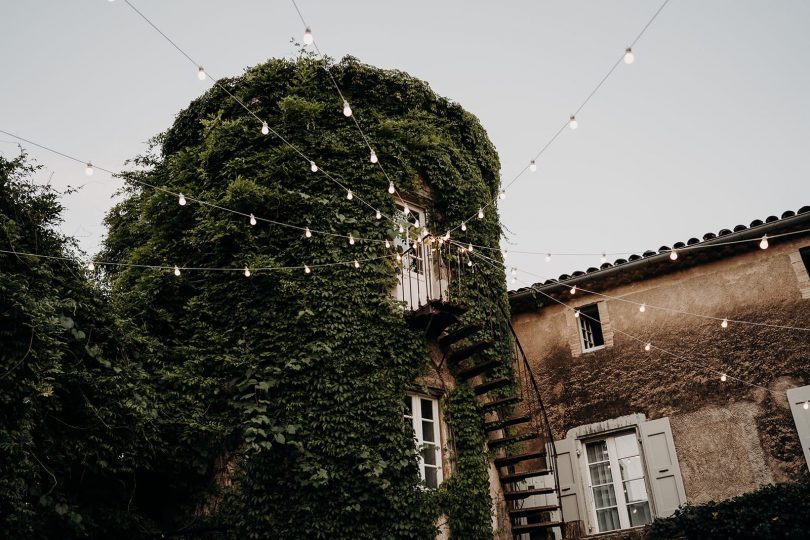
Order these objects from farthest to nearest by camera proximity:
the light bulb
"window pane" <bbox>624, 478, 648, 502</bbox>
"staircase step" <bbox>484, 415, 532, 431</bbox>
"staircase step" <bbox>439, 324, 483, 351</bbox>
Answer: "window pane" <bbox>624, 478, 648, 502</bbox> < "staircase step" <bbox>484, 415, 532, 431</bbox> < "staircase step" <bbox>439, 324, 483, 351</bbox> < the light bulb

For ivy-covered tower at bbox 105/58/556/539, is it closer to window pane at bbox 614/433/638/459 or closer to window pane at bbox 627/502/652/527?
window pane at bbox 614/433/638/459

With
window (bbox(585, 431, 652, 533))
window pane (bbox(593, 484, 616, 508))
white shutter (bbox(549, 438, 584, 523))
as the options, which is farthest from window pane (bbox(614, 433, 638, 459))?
white shutter (bbox(549, 438, 584, 523))

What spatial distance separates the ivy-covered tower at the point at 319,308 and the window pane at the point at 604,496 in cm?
197

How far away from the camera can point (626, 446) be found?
11.6 meters

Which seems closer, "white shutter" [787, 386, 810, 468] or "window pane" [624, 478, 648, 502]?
"white shutter" [787, 386, 810, 468]

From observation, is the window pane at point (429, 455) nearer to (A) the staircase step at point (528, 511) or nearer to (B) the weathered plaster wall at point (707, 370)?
(A) the staircase step at point (528, 511)

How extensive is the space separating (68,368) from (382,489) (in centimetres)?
372

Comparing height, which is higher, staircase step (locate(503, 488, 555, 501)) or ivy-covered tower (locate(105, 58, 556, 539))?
ivy-covered tower (locate(105, 58, 556, 539))

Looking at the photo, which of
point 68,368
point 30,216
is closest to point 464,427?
point 68,368

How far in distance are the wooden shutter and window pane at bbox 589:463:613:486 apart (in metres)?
0.70

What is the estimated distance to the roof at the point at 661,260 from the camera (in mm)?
11016

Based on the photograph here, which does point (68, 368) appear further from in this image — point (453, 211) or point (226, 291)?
point (453, 211)

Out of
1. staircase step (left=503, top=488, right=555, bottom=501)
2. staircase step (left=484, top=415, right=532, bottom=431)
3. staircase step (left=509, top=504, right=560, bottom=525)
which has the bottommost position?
staircase step (left=509, top=504, right=560, bottom=525)

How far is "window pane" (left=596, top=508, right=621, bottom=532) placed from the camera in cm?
1130
